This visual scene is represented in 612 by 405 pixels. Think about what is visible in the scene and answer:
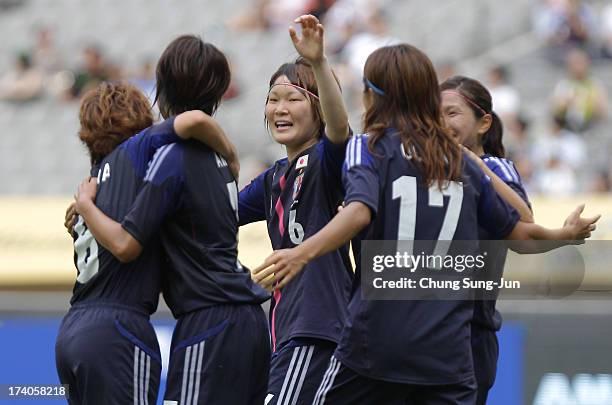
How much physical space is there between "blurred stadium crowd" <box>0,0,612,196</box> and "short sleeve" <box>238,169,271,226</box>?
6.36m

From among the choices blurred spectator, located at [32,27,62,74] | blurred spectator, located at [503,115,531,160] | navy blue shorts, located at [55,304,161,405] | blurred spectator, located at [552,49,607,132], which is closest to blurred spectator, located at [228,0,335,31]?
blurred spectator, located at [32,27,62,74]

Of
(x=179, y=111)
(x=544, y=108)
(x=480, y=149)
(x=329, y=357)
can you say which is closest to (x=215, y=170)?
(x=179, y=111)

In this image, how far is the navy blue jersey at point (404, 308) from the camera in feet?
11.5

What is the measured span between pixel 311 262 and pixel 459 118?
2.78ft

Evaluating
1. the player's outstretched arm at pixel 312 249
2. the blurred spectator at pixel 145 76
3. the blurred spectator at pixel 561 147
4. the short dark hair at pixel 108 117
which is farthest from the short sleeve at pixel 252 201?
the blurred spectator at pixel 145 76

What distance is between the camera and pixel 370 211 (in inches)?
133

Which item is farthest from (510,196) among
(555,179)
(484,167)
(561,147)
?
(561,147)

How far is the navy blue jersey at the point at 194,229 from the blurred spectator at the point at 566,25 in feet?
28.7

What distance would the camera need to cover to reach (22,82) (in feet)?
41.7

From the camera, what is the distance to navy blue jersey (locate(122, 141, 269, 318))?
149 inches

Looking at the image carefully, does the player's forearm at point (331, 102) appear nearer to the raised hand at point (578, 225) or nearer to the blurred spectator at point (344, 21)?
the raised hand at point (578, 225)

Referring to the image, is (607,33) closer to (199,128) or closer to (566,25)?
(566,25)

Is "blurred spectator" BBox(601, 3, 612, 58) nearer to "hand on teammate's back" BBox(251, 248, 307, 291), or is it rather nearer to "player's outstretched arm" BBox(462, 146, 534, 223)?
"player's outstretched arm" BBox(462, 146, 534, 223)

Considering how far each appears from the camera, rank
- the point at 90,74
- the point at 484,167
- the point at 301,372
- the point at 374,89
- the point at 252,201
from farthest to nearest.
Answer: the point at 90,74, the point at 252,201, the point at 301,372, the point at 484,167, the point at 374,89
